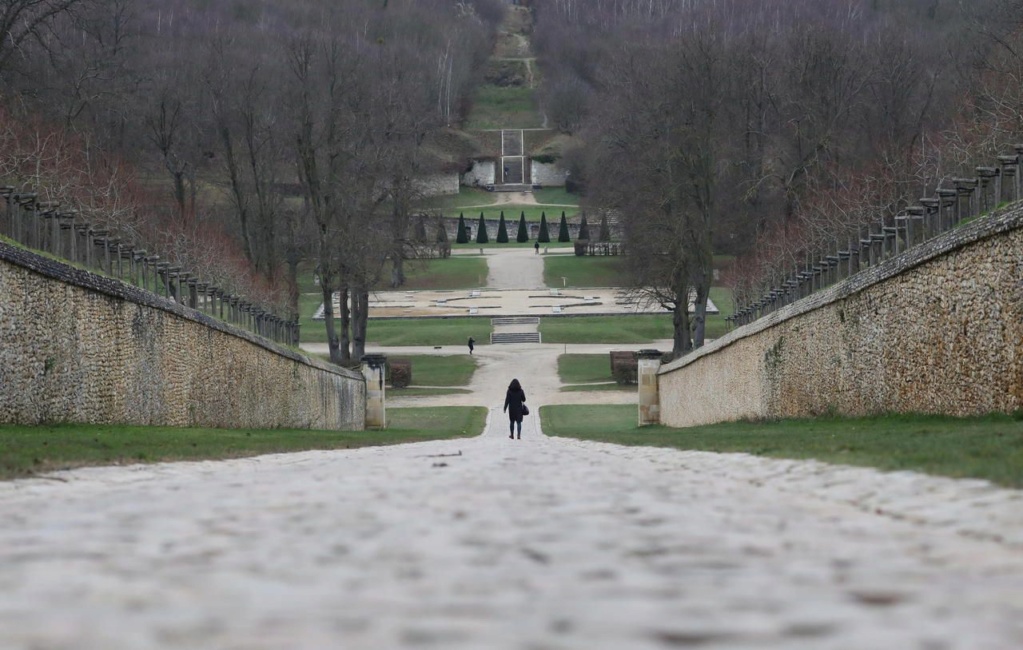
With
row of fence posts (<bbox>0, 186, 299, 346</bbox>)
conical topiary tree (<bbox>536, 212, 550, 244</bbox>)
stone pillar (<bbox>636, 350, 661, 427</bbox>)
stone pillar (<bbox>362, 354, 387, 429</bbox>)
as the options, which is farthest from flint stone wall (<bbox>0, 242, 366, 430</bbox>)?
conical topiary tree (<bbox>536, 212, 550, 244</bbox>)

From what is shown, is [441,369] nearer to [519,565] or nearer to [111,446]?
[111,446]

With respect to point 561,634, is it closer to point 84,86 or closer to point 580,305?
point 84,86

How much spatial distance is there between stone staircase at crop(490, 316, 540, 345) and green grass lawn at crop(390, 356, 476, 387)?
5.77 m

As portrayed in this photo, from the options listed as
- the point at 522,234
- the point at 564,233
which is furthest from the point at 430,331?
the point at 522,234

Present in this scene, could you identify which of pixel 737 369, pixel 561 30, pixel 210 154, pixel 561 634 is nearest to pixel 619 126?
pixel 210 154

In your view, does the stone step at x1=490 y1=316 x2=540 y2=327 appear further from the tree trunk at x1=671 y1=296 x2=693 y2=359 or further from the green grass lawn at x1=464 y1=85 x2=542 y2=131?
the green grass lawn at x1=464 y1=85 x2=542 y2=131

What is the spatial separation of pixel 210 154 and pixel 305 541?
70.4 metres

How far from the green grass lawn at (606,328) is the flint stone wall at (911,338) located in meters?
36.3

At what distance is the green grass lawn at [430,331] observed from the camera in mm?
68062

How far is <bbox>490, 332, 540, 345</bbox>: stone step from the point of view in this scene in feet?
227

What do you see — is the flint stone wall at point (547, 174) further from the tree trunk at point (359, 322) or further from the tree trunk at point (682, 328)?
the tree trunk at point (682, 328)

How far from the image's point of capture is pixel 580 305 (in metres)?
80.7

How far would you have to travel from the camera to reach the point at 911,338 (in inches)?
750

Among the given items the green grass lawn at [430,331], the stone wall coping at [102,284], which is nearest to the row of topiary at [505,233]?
the green grass lawn at [430,331]
